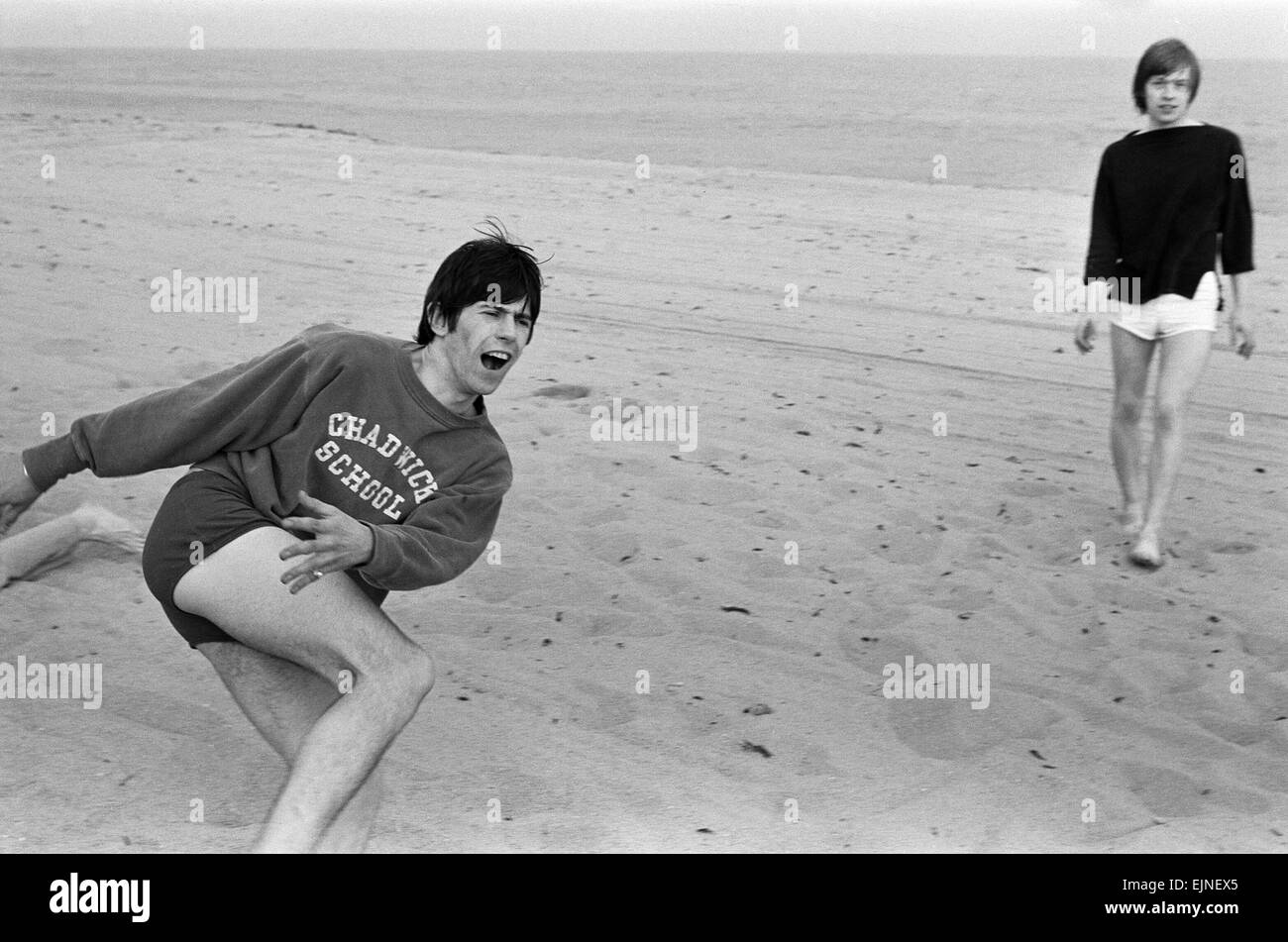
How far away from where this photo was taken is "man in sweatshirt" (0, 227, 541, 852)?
295 cm

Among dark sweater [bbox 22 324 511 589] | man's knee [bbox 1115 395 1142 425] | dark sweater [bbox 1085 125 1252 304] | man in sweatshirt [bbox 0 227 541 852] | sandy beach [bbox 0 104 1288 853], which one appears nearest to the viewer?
man in sweatshirt [bbox 0 227 541 852]

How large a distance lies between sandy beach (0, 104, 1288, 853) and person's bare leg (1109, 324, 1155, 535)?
0.58 ft

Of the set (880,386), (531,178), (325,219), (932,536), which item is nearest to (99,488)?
(932,536)

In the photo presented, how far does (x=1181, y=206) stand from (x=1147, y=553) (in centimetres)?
117

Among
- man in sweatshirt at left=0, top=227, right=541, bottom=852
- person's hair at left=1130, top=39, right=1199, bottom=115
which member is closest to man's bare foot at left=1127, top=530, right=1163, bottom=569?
person's hair at left=1130, top=39, right=1199, bottom=115

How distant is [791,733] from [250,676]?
1.43 m

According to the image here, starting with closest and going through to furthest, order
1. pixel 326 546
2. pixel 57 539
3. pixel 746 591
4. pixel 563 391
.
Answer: pixel 326 546
pixel 57 539
pixel 746 591
pixel 563 391

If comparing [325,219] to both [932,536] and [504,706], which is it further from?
[504,706]

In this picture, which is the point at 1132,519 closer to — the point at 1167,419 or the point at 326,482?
the point at 1167,419

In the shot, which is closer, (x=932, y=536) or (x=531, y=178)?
(x=932, y=536)

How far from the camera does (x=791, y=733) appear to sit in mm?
3883

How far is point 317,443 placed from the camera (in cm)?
309

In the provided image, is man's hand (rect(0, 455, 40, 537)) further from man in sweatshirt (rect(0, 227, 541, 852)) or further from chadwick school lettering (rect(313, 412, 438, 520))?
chadwick school lettering (rect(313, 412, 438, 520))

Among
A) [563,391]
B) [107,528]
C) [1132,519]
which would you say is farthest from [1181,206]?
[107,528]
